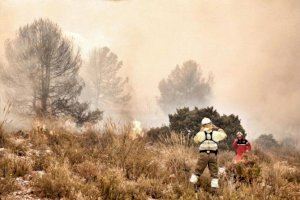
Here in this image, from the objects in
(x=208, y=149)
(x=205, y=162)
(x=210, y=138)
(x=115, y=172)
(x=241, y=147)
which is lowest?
(x=115, y=172)

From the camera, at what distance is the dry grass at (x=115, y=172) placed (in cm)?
677

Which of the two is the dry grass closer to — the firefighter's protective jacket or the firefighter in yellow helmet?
the firefighter in yellow helmet

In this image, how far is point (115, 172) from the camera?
7.66 metres

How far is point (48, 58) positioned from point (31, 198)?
19.1 m

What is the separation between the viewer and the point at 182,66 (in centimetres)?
4109

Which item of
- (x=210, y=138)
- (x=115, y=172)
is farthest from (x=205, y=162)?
(x=115, y=172)

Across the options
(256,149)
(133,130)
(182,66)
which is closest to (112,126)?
(133,130)

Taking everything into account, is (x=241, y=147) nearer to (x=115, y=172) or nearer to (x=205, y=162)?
(x=205, y=162)

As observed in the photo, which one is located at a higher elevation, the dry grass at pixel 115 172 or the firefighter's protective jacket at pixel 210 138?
the firefighter's protective jacket at pixel 210 138

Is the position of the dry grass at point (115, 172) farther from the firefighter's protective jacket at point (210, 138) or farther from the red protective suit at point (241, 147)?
the red protective suit at point (241, 147)

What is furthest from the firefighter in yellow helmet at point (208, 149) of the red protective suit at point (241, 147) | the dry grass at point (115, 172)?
the red protective suit at point (241, 147)

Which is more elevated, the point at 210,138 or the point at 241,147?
the point at 241,147

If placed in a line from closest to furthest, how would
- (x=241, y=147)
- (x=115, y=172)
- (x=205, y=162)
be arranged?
(x=115, y=172)
(x=205, y=162)
(x=241, y=147)

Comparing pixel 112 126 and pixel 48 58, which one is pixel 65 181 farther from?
pixel 48 58
